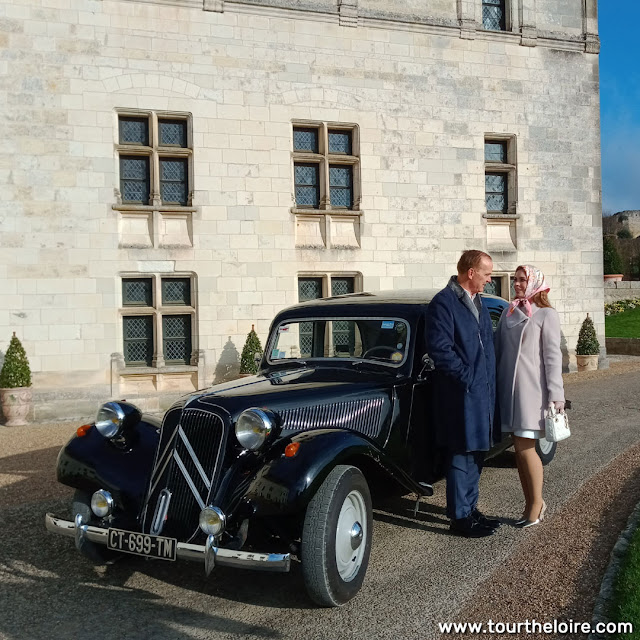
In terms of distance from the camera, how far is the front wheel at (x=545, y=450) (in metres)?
6.11

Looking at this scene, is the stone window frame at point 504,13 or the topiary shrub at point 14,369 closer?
the topiary shrub at point 14,369

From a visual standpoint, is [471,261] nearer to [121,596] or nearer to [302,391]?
[302,391]

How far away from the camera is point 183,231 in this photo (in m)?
11.2

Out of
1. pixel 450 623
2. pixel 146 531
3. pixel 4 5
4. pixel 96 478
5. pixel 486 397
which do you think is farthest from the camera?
pixel 4 5

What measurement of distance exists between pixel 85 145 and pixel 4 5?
2451 mm

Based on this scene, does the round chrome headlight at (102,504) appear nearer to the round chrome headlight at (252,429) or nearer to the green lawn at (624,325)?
the round chrome headlight at (252,429)

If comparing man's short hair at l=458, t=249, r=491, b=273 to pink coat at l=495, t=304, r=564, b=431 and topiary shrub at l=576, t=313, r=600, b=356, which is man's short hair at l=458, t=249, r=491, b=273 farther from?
topiary shrub at l=576, t=313, r=600, b=356

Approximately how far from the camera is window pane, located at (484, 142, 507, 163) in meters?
13.2

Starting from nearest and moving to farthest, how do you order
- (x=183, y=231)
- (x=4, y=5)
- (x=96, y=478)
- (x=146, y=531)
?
(x=146, y=531) → (x=96, y=478) → (x=4, y=5) → (x=183, y=231)

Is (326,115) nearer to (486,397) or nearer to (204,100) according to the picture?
(204,100)

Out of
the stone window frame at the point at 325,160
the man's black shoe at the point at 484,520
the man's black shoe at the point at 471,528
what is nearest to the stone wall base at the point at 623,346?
the stone window frame at the point at 325,160

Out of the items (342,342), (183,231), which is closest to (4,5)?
(183,231)

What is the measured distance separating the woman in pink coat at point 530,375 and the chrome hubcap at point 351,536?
1403 millimetres

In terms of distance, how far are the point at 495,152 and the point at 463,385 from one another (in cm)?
1005
